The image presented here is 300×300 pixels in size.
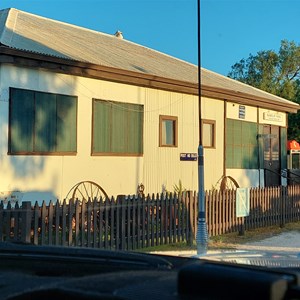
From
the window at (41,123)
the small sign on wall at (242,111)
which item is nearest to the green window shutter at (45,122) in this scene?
the window at (41,123)

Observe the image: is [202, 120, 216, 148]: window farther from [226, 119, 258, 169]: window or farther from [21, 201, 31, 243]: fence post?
[21, 201, 31, 243]: fence post

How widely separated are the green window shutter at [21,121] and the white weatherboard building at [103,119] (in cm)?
2

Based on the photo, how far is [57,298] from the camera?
5.81 ft

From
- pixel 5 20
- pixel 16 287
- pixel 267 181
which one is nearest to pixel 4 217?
pixel 16 287

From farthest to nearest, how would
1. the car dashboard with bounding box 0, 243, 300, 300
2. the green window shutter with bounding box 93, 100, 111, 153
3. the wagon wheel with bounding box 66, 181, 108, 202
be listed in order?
the green window shutter with bounding box 93, 100, 111, 153 < the wagon wheel with bounding box 66, 181, 108, 202 < the car dashboard with bounding box 0, 243, 300, 300

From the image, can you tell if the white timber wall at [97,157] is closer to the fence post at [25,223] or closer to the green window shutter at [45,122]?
the green window shutter at [45,122]

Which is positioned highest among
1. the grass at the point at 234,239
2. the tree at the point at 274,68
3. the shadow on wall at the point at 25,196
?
the tree at the point at 274,68

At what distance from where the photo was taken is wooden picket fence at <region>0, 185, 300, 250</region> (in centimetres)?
808

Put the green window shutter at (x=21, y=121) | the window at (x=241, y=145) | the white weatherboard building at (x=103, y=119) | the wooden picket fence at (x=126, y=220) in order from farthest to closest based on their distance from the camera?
the window at (x=241, y=145)
the white weatherboard building at (x=103, y=119)
the green window shutter at (x=21, y=121)
the wooden picket fence at (x=126, y=220)

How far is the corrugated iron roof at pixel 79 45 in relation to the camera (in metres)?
12.1

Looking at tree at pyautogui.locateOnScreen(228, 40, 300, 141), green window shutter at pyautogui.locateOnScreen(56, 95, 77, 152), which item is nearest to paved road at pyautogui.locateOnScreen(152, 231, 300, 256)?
green window shutter at pyautogui.locateOnScreen(56, 95, 77, 152)

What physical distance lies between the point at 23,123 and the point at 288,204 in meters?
7.84

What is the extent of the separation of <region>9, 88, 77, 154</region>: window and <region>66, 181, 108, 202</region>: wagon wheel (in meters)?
0.88

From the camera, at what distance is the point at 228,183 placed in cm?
1686
